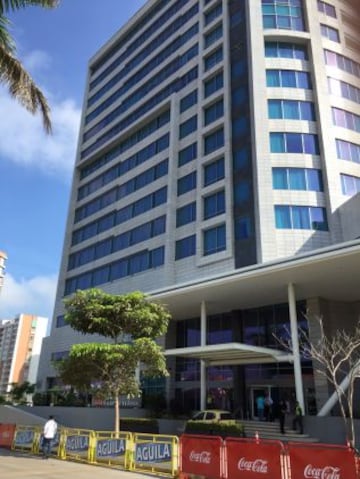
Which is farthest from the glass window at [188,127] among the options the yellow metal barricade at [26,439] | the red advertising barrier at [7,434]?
the yellow metal barricade at [26,439]

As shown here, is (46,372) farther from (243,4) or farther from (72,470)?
(243,4)

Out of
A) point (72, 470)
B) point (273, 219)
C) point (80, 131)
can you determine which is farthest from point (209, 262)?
point (80, 131)

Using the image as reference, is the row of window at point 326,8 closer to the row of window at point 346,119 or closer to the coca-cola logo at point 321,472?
the row of window at point 346,119

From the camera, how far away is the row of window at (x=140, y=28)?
5237 centimetres

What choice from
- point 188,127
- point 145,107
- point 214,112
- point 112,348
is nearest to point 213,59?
point 214,112

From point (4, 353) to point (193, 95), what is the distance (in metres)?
115

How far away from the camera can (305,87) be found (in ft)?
125

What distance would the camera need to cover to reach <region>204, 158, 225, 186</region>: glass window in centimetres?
3834

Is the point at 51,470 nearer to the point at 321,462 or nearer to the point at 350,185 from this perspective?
the point at 321,462

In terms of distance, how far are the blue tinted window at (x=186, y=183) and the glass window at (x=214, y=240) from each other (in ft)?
18.0

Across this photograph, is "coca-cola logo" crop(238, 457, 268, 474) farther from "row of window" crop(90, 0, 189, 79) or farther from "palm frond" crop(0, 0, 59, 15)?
"row of window" crop(90, 0, 189, 79)

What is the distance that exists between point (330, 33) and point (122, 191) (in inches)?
1042

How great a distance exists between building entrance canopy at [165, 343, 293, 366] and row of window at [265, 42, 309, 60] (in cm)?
2640

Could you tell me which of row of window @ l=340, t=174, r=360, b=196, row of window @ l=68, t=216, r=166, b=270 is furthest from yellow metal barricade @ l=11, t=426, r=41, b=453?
row of window @ l=340, t=174, r=360, b=196
